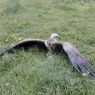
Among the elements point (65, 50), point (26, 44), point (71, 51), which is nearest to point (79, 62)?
point (71, 51)

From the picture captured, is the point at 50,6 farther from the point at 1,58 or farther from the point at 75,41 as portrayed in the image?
the point at 1,58

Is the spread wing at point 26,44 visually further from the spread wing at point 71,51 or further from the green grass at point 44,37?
the green grass at point 44,37

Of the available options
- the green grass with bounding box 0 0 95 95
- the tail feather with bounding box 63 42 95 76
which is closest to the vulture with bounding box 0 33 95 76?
the tail feather with bounding box 63 42 95 76

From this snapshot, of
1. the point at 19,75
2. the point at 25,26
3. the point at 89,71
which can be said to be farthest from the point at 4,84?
the point at 25,26

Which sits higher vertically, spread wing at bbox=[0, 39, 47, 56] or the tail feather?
the tail feather

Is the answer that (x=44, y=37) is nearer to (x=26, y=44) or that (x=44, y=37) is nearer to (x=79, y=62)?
(x=26, y=44)

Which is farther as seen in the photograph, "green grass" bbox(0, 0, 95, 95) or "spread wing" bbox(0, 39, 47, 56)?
"spread wing" bbox(0, 39, 47, 56)

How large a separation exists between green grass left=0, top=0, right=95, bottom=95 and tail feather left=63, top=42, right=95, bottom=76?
10cm

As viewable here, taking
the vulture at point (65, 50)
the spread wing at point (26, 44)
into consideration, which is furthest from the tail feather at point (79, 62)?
the spread wing at point (26, 44)

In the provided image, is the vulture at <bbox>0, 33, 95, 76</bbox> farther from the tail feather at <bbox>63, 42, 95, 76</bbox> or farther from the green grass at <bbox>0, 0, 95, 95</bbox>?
the green grass at <bbox>0, 0, 95, 95</bbox>

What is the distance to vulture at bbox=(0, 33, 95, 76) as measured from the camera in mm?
5384

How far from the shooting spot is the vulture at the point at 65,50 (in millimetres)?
5384

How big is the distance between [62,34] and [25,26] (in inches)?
50.1

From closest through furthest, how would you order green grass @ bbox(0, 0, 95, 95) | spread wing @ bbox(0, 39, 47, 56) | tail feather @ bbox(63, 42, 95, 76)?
green grass @ bbox(0, 0, 95, 95) → tail feather @ bbox(63, 42, 95, 76) → spread wing @ bbox(0, 39, 47, 56)
